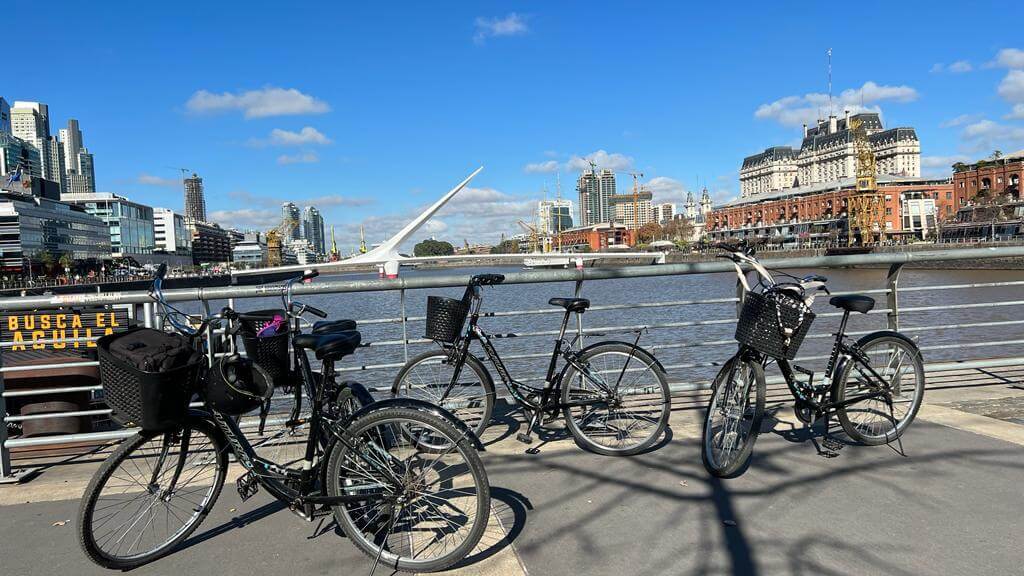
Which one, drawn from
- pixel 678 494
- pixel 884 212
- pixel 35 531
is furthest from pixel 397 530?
pixel 884 212

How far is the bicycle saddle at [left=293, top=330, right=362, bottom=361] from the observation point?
296 centimetres

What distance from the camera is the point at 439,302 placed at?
173 inches

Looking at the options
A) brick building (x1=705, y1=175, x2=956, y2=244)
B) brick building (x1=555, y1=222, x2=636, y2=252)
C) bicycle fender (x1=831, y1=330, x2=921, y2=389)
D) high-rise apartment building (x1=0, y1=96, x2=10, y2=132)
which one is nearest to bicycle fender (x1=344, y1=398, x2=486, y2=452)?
bicycle fender (x1=831, y1=330, x2=921, y2=389)

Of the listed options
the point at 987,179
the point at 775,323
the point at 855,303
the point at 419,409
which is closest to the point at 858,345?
the point at 855,303

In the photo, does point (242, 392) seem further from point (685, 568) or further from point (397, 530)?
point (685, 568)

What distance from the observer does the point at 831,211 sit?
125812 millimetres

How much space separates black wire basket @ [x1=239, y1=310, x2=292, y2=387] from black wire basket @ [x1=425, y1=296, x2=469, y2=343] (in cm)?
127

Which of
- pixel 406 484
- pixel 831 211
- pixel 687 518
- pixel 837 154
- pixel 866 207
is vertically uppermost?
pixel 837 154

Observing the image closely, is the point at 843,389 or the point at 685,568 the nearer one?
the point at 685,568

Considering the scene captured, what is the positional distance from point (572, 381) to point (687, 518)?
131cm

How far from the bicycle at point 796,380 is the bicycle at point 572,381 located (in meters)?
0.44

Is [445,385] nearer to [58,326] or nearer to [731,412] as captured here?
[731,412]

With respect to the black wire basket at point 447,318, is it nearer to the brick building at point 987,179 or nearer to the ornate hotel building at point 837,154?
the brick building at point 987,179

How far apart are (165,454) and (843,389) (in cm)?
382
